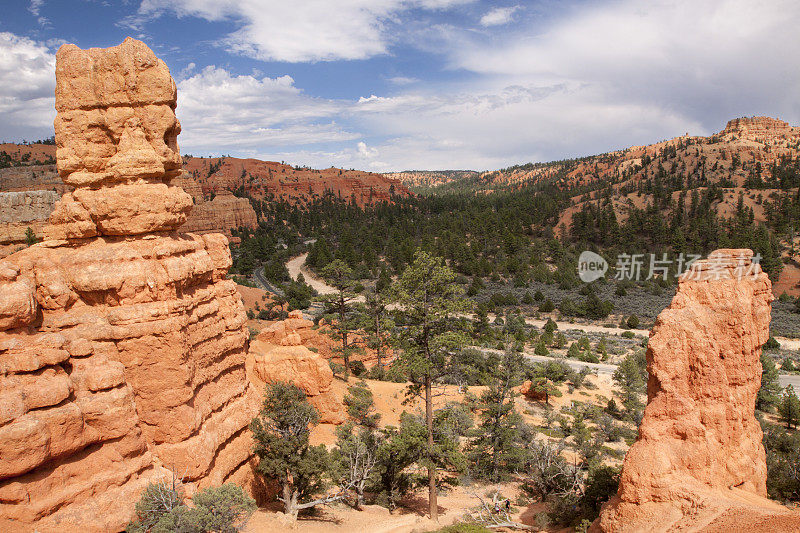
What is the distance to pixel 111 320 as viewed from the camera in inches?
417

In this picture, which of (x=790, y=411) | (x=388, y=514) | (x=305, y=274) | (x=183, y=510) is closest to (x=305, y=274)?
(x=305, y=274)

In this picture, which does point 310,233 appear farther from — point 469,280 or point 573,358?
point 573,358

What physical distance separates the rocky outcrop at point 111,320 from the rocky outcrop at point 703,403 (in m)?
11.4

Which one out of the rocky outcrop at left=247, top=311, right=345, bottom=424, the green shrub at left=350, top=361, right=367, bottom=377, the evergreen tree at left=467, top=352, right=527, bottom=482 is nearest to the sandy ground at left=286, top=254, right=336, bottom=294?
the green shrub at left=350, top=361, right=367, bottom=377

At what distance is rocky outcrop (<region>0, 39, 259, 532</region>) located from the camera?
9008 mm

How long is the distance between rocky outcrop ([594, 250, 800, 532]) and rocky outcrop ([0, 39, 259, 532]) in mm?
11410

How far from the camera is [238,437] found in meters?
13.9

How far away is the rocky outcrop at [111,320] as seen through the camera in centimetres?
901

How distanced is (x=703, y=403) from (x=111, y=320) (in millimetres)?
14869

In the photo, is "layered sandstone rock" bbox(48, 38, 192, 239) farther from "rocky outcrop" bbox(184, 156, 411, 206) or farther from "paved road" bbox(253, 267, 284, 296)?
"rocky outcrop" bbox(184, 156, 411, 206)

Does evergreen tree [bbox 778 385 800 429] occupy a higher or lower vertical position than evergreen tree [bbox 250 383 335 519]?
lower

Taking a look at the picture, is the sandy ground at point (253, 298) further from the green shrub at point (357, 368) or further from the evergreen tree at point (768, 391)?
the evergreen tree at point (768, 391)

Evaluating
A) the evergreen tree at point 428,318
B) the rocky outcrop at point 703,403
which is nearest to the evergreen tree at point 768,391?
the rocky outcrop at point 703,403

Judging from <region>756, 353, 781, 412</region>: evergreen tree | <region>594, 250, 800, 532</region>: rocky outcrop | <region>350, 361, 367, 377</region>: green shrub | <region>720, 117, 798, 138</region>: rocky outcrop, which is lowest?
<region>350, 361, 367, 377</region>: green shrub
